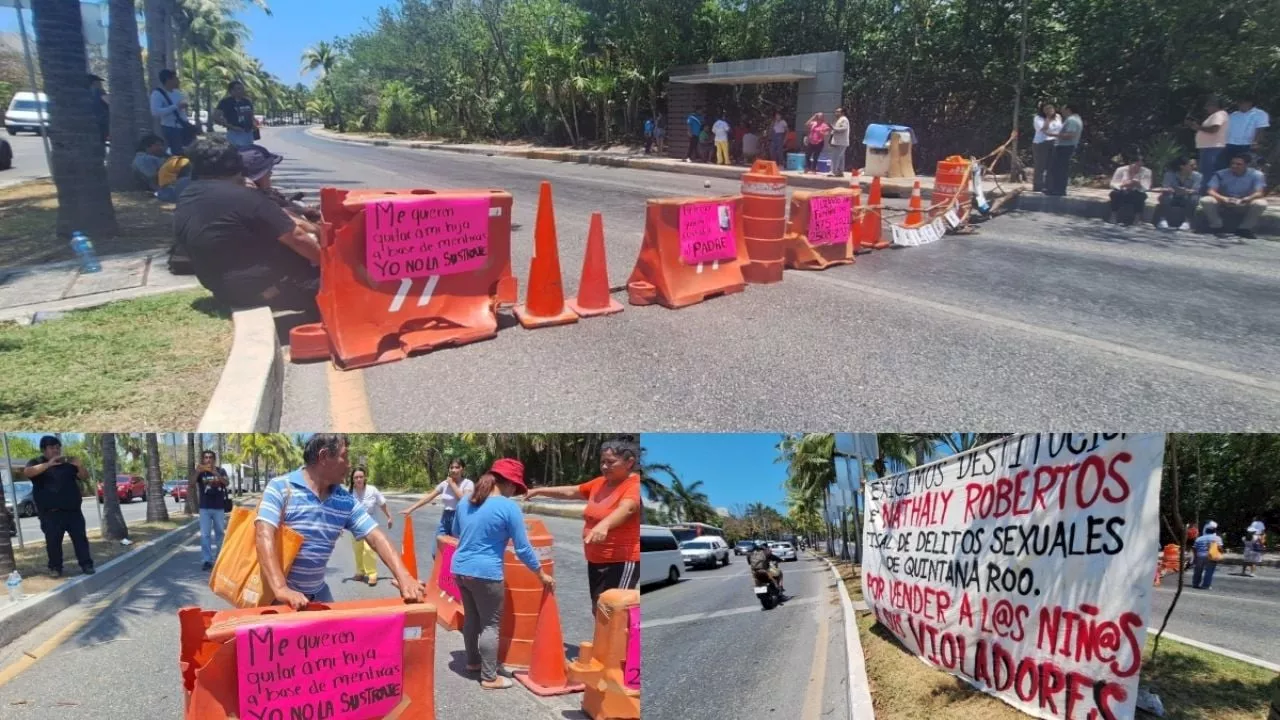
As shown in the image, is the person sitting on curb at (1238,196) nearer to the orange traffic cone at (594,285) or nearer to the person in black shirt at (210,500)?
the orange traffic cone at (594,285)

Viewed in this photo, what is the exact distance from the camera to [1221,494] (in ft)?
19.4

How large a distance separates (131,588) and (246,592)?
5009mm

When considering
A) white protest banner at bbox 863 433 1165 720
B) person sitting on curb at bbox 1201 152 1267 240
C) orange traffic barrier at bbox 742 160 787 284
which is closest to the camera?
white protest banner at bbox 863 433 1165 720

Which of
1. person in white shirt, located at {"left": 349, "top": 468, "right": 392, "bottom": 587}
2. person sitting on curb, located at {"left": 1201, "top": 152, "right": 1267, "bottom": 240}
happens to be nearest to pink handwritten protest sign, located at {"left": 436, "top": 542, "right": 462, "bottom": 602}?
person in white shirt, located at {"left": 349, "top": 468, "right": 392, "bottom": 587}

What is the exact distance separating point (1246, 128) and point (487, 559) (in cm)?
1128

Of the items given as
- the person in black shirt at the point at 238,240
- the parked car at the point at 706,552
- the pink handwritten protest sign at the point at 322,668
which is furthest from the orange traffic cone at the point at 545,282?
the pink handwritten protest sign at the point at 322,668

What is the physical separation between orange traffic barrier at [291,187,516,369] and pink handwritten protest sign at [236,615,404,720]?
2332 millimetres

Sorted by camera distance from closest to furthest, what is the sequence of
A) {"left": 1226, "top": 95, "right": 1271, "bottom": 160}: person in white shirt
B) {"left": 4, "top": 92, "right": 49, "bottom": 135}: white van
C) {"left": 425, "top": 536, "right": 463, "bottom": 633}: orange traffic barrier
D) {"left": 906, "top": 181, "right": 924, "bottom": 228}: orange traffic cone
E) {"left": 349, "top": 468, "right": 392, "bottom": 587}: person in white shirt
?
{"left": 349, "top": 468, "right": 392, "bottom": 587}: person in white shirt → {"left": 425, "top": 536, "right": 463, "bottom": 633}: orange traffic barrier → {"left": 906, "top": 181, "right": 924, "bottom": 228}: orange traffic cone → {"left": 1226, "top": 95, "right": 1271, "bottom": 160}: person in white shirt → {"left": 4, "top": 92, "right": 49, "bottom": 135}: white van

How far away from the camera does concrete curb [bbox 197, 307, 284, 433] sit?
13.5 feet

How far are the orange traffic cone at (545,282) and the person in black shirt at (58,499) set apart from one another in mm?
3217

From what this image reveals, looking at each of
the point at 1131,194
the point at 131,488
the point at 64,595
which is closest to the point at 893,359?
the point at 64,595

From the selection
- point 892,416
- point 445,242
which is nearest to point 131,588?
point 445,242

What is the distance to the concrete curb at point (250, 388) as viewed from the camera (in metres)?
4.12

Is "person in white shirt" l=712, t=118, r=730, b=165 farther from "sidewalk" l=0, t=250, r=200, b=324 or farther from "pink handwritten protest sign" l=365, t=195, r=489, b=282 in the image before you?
"pink handwritten protest sign" l=365, t=195, r=489, b=282
